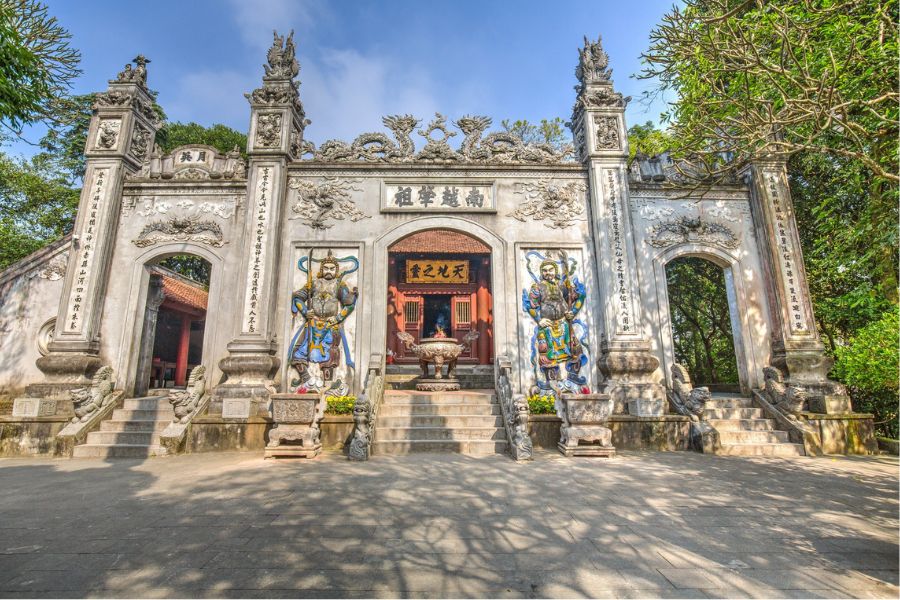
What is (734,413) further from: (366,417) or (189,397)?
(189,397)

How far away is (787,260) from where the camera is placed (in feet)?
25.5

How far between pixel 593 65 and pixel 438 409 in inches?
304

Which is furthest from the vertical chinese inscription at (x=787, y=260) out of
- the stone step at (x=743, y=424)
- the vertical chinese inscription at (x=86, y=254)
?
the vertical chinese inscription at (x=86, y=254)

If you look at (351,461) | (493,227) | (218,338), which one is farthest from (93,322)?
(493,227)

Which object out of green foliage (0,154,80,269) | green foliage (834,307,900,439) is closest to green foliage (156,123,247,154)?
green foliage (0,154,80,269)

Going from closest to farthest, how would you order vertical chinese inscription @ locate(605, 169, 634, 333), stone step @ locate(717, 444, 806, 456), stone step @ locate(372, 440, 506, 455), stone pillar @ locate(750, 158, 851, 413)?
stone step @ locate(372, 440, 506, 455) < stone step @ locate(717, 444, 806, 456) < stone pillar @ locate(750, 158, 851, 413) < vertical chinese inscription @ locate(605, 169, 634, 333)

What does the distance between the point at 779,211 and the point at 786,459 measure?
479 cm

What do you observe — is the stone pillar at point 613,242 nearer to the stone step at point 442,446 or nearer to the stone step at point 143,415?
the stone step at point 442,446

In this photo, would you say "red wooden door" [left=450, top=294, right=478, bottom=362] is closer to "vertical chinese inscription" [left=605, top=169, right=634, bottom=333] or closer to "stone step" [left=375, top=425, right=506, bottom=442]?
"vertical chinese inscription" [left=605, top=169, right=634, bottom=333]

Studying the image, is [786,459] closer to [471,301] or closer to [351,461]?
[351,461]

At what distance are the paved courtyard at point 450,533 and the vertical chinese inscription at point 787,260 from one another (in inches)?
131

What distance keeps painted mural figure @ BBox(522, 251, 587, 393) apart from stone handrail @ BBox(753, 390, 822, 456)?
2.92m

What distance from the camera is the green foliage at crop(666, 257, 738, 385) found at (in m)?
11.4

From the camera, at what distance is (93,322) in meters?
7.55
